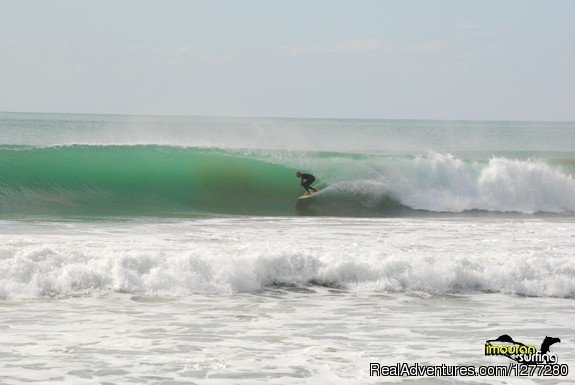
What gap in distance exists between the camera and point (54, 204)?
1495 cm

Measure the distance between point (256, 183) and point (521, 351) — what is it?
12.7 metres

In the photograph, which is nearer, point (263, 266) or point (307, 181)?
point (263, 266)

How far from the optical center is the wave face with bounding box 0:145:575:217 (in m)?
15.9

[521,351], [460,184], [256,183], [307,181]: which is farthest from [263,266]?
[460,184]

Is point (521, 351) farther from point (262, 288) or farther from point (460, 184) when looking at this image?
point (460, 184)

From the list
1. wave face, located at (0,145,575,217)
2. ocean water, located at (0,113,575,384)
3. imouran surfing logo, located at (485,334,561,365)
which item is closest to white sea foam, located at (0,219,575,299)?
ocean water, located at (0,113,575,384)

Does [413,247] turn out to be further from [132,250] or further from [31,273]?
[31,273]

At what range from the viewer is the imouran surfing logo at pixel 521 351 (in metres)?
5.81

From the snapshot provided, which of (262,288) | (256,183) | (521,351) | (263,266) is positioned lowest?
(521,351)

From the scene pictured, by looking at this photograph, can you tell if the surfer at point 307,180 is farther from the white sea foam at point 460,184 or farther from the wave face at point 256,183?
→ the white sea foam at point 460,184

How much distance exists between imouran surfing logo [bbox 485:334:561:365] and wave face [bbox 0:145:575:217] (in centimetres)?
911

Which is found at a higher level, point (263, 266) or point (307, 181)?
point (307, 181)

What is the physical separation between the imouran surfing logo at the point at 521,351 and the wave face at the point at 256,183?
9.11 m

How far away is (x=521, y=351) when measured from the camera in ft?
19.9
